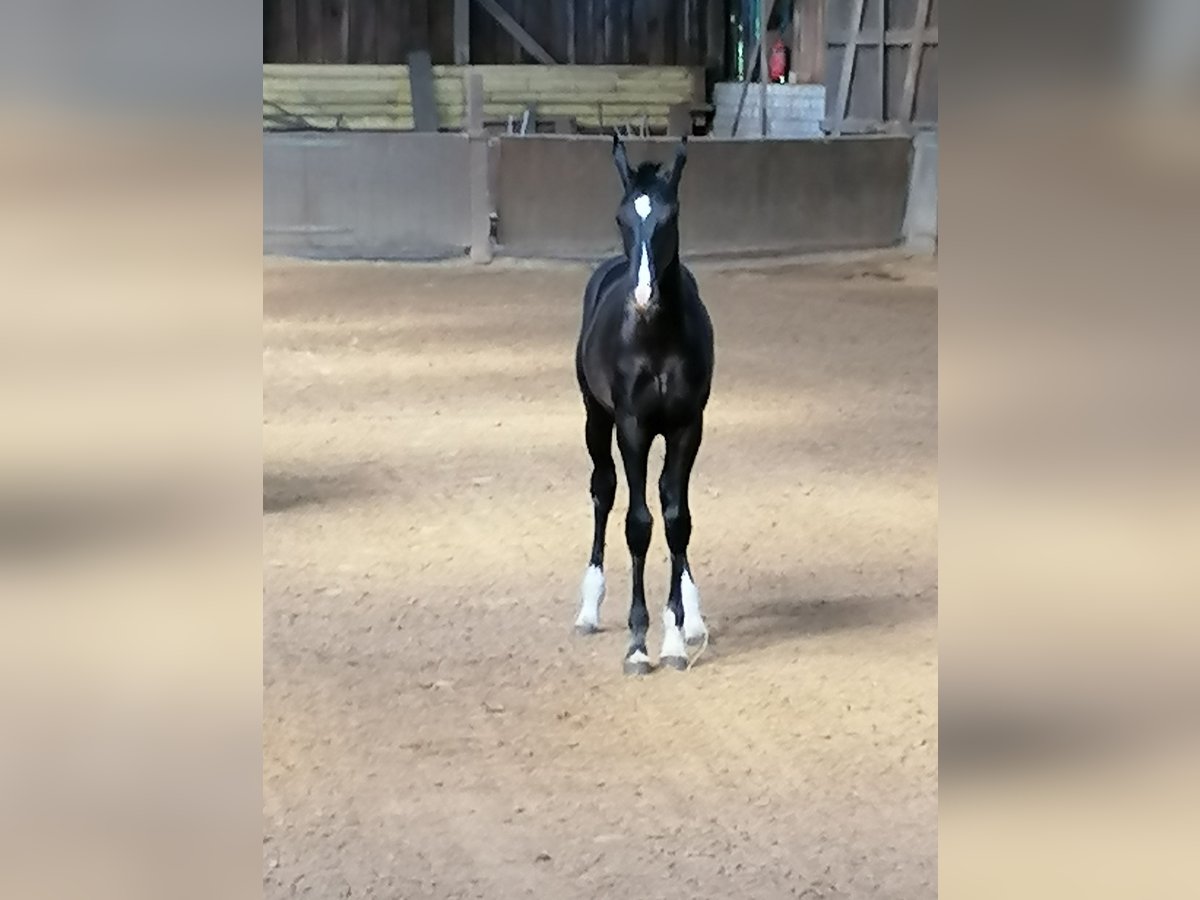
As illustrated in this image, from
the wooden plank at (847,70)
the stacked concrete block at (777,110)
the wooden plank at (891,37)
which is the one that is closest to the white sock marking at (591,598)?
the wooden plank at (891,37)

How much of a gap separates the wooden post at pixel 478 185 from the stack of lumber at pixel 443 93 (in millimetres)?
7405

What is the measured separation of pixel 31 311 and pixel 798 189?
15785 millimetres

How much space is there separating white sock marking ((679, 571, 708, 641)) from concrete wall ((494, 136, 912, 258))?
9.96 m

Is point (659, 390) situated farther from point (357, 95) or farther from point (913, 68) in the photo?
point (357, 95)

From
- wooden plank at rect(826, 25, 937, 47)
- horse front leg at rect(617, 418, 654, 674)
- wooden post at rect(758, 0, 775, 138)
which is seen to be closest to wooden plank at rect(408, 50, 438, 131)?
wooden post at rect(758, 0, 775, 138)

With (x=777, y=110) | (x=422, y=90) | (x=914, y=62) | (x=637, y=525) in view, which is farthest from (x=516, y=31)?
(x=637, y=525)

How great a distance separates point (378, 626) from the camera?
19.1ft

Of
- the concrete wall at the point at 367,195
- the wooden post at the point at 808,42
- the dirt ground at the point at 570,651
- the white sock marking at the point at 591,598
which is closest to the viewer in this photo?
the dirt ground at the point at 570,651

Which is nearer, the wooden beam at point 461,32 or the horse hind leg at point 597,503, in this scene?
the horse hind leg at point 597,503

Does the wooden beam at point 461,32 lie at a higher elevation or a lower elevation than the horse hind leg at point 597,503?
higher

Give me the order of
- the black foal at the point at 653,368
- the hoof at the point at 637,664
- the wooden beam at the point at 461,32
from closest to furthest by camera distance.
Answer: the black foal at the point at 653,368
the hoof at the point at 637,664
the wooden beam at the point at 461,32

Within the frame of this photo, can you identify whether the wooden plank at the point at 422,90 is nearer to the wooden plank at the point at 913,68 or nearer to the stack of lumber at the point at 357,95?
the stack of lumber at the point at 357,95

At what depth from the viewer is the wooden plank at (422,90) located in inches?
915

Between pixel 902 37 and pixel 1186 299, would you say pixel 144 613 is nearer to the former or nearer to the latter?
pixel 1186 299
